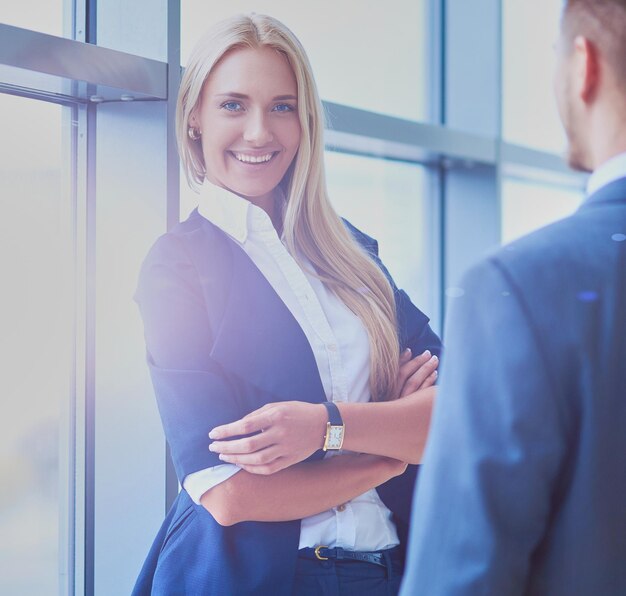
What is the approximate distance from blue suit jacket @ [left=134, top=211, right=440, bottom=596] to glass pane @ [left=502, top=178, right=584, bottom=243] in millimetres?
2537

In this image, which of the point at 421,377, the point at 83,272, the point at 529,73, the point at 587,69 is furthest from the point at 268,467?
the point at 529,73

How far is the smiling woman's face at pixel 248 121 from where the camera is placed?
167 cm

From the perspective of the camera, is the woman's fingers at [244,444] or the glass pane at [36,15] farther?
the glass pane at [36,15]

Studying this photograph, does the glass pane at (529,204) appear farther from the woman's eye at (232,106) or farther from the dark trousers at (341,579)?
the dark trousers at (341,579)

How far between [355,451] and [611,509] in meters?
0.71

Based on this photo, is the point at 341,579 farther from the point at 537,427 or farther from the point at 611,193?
the point at 611,193

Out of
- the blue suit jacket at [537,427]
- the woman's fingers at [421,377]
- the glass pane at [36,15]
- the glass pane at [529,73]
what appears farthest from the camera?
the glass pane at [529,73]

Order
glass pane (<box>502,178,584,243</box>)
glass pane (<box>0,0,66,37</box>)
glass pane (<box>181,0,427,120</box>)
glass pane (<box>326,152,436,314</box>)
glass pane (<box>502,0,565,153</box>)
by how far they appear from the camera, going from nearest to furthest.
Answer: glass pane (<box>0,0,66,37</box>) → glass pane (<box>181,0,427,120</box>) → glass pane (<box>326,152,436,314</box>) → glass pane (<box>502,0,565,153</box>) → glass pane (<box>502,178,584,243</box>)

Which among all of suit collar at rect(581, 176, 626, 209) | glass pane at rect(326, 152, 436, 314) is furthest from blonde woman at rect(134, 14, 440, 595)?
glass pane at rect(326, 152, 436, 314)

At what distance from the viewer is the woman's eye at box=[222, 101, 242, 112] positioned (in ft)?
5.54

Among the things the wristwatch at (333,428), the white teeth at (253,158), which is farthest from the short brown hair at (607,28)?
the white teeth at (253,158)

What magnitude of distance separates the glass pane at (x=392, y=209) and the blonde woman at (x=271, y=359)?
144 cm

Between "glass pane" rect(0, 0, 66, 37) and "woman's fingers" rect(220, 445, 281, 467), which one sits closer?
"woman's fingers" rect(220, 445, 281, 467)

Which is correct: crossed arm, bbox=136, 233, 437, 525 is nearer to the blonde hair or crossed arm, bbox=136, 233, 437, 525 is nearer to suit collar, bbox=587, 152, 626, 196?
the blonde hair
